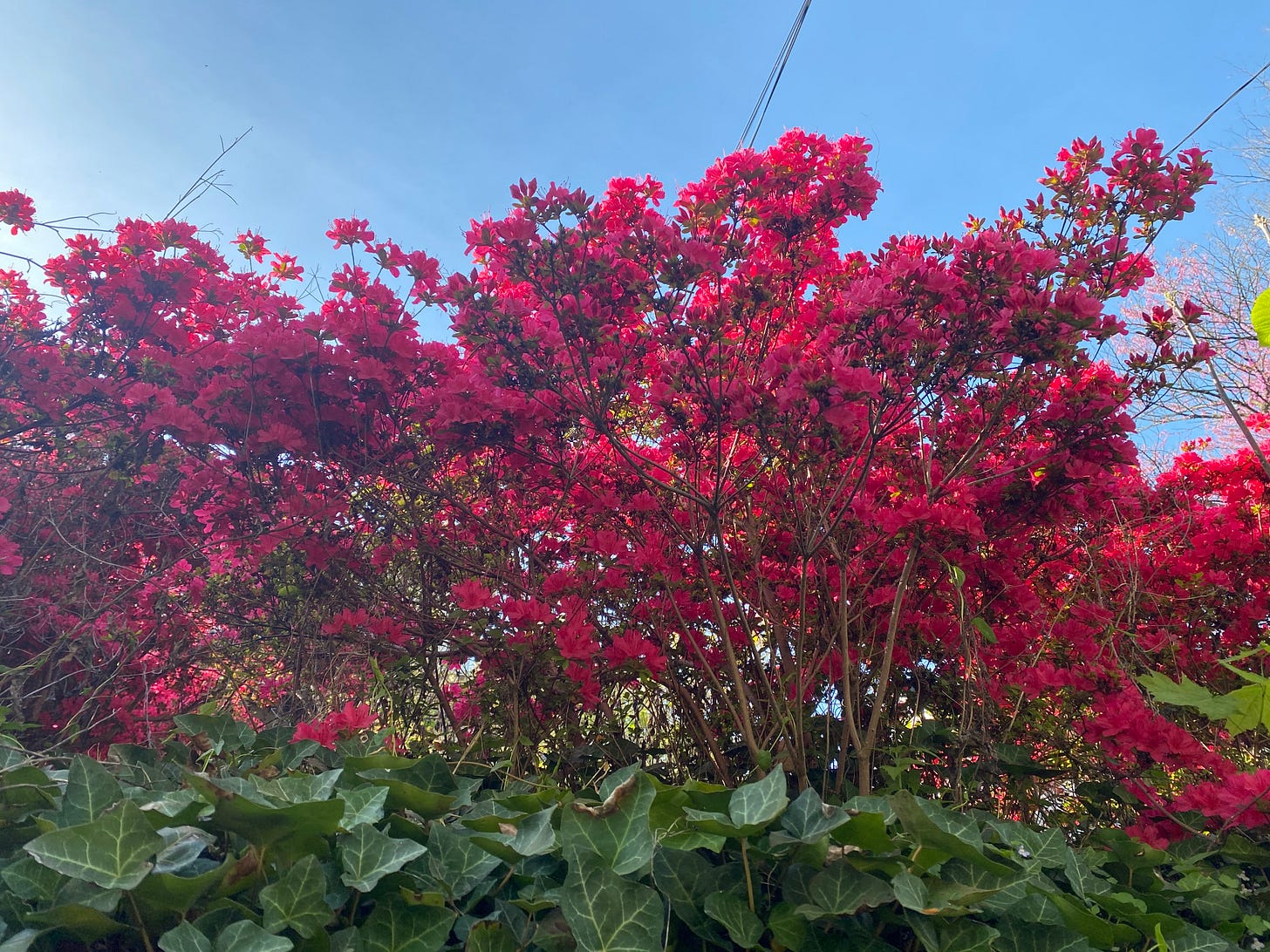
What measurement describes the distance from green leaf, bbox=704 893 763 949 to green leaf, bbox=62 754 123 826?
0.76 m

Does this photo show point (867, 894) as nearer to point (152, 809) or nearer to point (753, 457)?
point (152, 809)

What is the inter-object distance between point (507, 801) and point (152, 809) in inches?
17.5

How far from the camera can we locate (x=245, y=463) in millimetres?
2504

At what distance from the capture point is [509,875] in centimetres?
96

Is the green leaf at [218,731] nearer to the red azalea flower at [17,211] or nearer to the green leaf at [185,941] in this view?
the green leaf at [185,941]

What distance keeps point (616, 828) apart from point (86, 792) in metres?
0.66

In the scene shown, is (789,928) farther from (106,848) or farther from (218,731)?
(218,731)

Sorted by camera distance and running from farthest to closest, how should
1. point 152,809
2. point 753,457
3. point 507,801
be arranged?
point 753,457, point 507,801, point 152,809

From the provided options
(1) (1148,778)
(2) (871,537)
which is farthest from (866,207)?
(1) (1148,778)

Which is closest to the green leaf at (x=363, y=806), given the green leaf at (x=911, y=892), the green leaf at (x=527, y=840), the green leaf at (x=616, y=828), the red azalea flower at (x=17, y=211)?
the green leaf at (x=527, y=840)

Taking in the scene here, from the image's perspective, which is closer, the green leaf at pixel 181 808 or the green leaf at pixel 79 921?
the green leaf at pixel 79 921

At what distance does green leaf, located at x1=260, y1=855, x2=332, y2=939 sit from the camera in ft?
2.66

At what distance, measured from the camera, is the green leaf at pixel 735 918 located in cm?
88

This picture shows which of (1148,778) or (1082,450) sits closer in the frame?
(1148,778)
